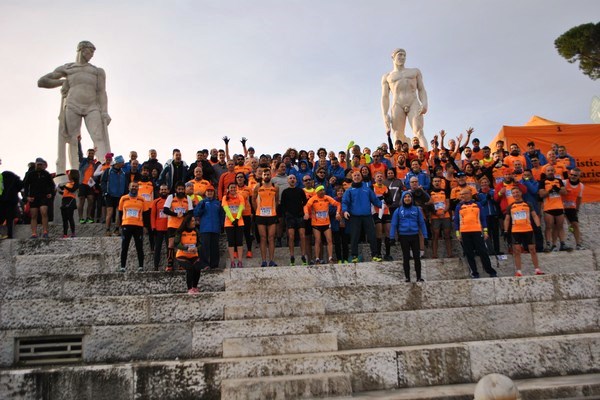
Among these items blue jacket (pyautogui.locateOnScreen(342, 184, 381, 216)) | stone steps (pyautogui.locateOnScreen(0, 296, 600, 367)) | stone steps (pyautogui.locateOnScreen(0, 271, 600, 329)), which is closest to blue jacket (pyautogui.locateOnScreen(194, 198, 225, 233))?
stone steps (pyautogui.locateOnScreen(0, 271, 600, 329))

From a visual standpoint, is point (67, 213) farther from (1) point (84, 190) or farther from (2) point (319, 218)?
(2) point (319, 218)

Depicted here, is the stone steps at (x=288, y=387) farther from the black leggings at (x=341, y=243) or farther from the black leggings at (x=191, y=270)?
the black leggings at (x=341, y=243)

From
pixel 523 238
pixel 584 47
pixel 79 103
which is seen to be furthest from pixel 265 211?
pixel 584 47

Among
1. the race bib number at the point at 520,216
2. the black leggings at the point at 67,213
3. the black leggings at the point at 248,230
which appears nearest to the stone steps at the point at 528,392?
the race bib number at the point at 520,216

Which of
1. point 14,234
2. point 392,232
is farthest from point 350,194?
point 14,234

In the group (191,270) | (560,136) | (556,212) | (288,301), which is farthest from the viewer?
(560,136)

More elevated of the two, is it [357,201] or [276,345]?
[357,201]

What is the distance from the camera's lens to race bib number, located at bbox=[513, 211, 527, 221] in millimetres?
8438

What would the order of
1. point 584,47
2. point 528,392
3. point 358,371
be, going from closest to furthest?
point 528,392 → point 358,371 → point 584,47

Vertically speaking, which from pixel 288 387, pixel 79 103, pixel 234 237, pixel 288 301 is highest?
pixel 79 103

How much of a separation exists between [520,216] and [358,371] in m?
4.27

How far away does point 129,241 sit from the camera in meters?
8.54

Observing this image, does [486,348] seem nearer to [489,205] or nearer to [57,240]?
[489,205]

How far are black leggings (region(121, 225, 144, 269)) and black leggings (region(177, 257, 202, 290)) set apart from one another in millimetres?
1458
